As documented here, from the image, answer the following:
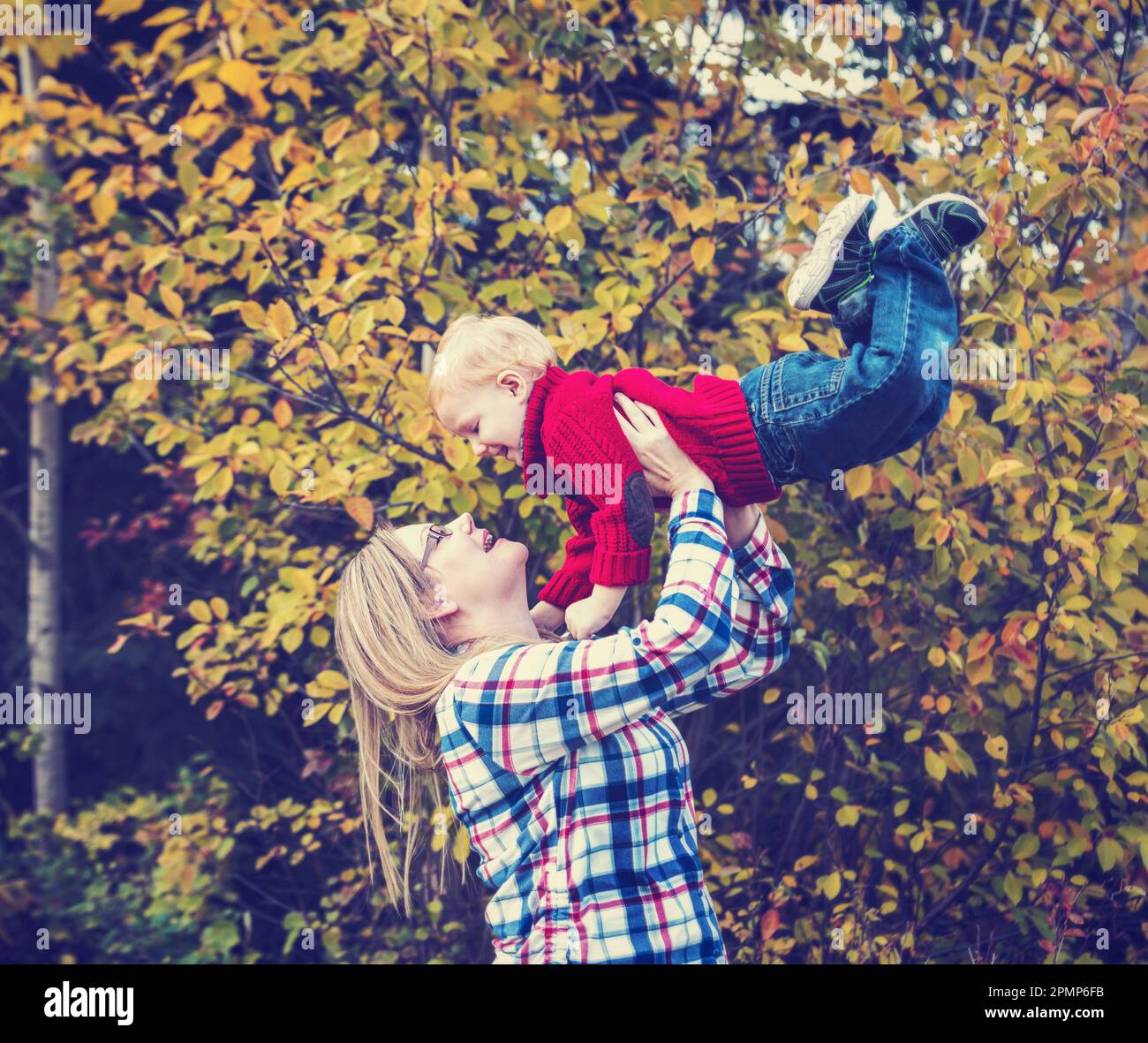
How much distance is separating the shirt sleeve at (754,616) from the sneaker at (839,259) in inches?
16.0

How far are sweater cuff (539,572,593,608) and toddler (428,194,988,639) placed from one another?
0.62 feet

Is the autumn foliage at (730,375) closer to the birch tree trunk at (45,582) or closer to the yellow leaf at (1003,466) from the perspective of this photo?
the yellow leaf at (1003,466)

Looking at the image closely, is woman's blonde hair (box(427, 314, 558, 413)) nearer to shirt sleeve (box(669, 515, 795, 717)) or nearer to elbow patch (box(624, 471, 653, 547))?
elbow patch (box(624, 471, 653, 547))

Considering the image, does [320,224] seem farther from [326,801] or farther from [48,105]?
[326,801]

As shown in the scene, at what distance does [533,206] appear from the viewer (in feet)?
10.8

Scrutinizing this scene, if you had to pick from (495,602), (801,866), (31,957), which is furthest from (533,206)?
(31,957)

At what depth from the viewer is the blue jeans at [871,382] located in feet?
5.93

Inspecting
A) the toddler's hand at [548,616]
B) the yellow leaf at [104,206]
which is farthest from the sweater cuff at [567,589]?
the yellow leaf at [104,206]

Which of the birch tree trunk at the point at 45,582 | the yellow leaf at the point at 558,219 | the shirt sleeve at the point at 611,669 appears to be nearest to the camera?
the shirt sleeve at the point at 611,669

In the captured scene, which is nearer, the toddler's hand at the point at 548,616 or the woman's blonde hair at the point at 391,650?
the woman's blonde hair at the point at 391,650

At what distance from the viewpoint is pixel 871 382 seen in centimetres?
180

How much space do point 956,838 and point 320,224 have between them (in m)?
2.45

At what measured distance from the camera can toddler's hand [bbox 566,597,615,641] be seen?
6.06 feet

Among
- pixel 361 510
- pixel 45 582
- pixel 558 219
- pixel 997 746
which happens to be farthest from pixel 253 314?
pixel 997 746
